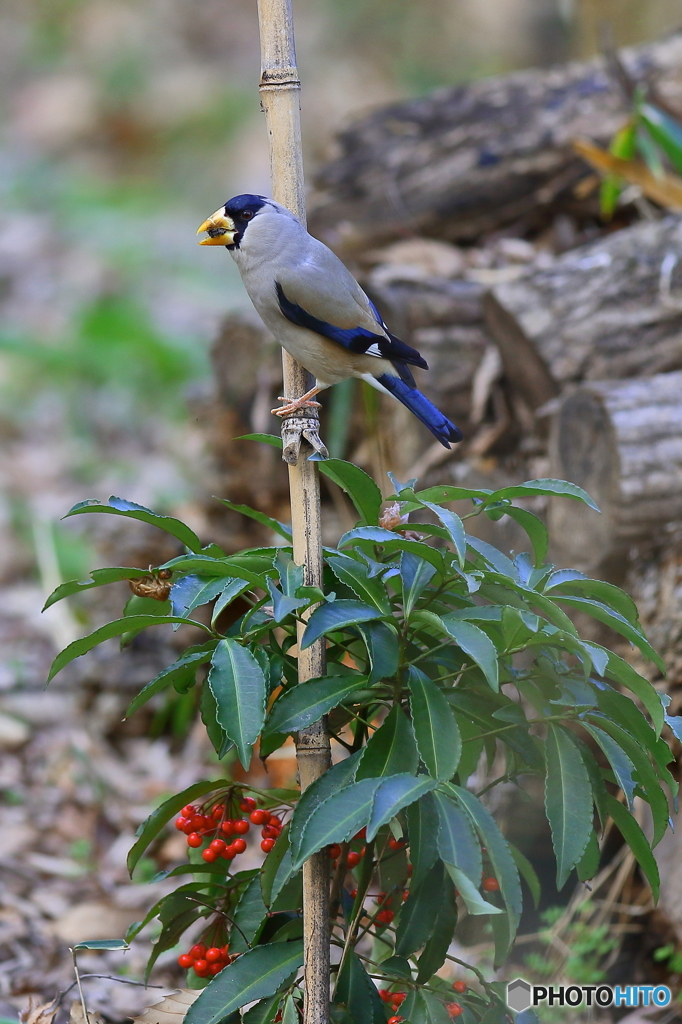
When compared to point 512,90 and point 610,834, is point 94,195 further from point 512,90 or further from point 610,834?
point 610,834

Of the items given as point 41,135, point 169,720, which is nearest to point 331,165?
point 169,720

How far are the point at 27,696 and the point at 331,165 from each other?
2.63 m

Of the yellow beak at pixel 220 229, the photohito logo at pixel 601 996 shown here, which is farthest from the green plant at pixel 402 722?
the photohito logo at pixel 601 996

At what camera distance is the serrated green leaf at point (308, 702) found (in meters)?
1.33

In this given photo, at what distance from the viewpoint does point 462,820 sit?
1.19 m

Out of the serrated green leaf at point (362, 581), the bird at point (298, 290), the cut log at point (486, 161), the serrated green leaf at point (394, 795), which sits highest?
the cut log at point (486, 161)

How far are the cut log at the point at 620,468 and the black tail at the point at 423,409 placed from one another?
616 mm

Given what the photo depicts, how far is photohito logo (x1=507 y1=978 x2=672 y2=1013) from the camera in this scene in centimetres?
205

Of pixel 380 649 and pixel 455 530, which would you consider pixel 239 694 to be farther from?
pixel 455 530

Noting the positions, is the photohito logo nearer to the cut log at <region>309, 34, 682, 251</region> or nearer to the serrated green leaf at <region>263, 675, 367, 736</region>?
the serrated green leaf at <region>263, 675, 367, 736</region>

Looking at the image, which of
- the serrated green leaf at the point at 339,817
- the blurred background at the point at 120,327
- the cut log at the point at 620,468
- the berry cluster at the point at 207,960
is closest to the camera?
the serrated green leaf at the point at 339,817

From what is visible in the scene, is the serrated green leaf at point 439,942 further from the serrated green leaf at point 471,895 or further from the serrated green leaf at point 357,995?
the serrated green leaf at point 471,895

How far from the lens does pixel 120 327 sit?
6.29 metres

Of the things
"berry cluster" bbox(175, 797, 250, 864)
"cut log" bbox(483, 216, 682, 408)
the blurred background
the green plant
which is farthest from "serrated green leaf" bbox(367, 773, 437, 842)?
"cut log" bbox(483, 216, 682, 408)
